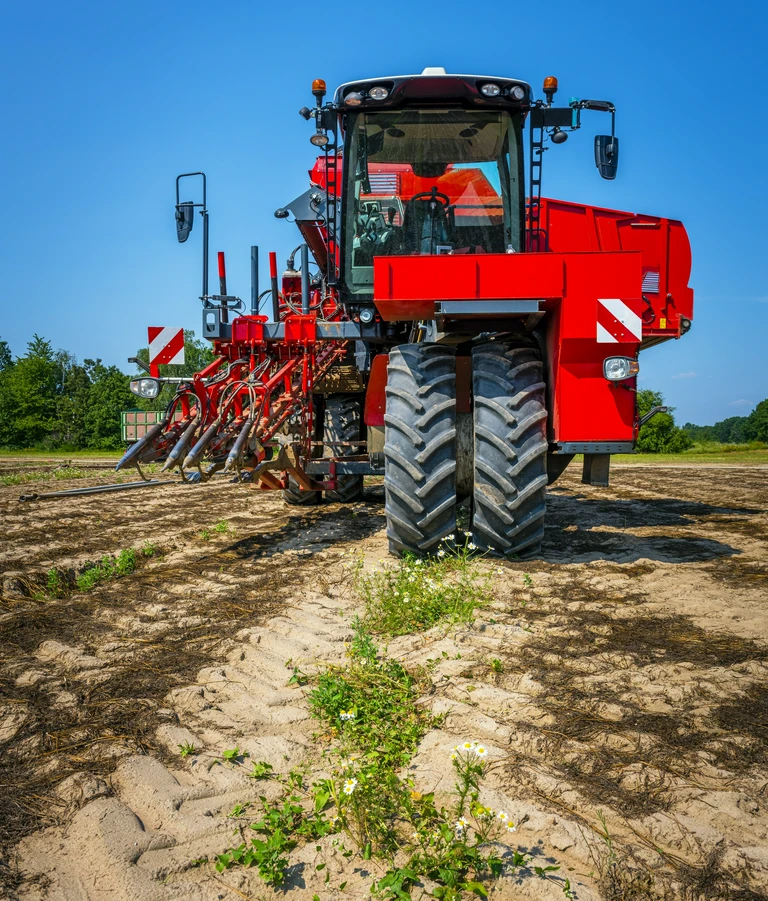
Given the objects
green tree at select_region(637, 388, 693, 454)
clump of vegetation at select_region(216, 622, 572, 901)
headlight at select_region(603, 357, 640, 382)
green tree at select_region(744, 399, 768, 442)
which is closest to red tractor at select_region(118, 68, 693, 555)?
headlight at select_region(603, 357, 640, 382)

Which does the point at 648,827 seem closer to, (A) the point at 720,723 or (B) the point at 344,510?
(A) the point at 720,723

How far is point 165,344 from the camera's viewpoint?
759cm

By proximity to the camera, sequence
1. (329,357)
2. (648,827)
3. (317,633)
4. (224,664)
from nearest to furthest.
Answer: (648,827)
(224,664)
(317,633)
(329,357)

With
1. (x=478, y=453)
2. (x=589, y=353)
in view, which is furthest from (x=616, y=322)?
(x=478, y=453)

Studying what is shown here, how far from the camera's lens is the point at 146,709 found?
3043 millimetres

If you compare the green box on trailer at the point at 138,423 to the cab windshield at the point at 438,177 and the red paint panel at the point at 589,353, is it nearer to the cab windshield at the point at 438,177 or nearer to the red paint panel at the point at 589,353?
the cab windshield at the point at 438,177

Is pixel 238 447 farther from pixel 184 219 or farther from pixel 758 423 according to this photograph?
pixel 758 423

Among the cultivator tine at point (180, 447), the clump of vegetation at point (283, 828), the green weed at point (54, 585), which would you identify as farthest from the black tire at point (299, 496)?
the clump of vegetation at point (283, 828)

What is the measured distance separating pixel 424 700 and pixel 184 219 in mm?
4807

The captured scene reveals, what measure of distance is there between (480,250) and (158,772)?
4826 mm

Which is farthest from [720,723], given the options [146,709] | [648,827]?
[146,709]

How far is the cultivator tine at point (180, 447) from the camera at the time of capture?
17.8 feet

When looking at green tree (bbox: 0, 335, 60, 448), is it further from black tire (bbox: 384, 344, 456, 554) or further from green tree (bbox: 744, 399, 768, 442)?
green tree (bbox: 744, 399, 768, 442)

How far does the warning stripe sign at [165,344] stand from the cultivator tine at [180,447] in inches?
80.1
